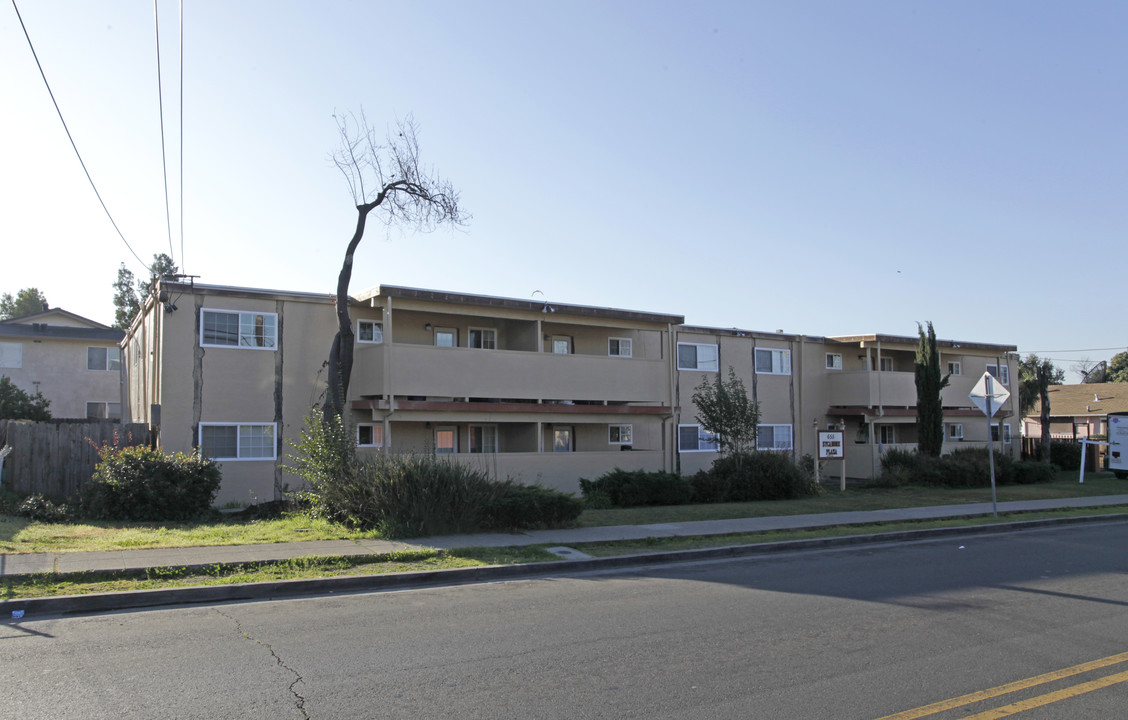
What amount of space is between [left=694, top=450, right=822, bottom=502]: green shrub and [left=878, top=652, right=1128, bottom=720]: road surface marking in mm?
14980

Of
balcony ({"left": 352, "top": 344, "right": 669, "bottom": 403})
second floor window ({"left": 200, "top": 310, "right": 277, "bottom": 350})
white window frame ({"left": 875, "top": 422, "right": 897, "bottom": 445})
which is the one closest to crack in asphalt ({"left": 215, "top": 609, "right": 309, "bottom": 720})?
balcony ({"left": 352, "top": 344, "right": 669, "bottom": 403})

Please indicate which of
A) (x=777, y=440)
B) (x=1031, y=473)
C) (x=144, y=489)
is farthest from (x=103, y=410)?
(x=1031, y=473)

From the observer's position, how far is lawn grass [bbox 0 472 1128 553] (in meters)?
11.9

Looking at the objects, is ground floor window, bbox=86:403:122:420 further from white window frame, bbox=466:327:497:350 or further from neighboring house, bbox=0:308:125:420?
white window frame, bbox=466:327:497:350

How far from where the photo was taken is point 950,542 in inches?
563

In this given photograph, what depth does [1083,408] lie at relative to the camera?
47.8 m

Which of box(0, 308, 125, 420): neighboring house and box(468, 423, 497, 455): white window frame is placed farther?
box(0, 308, 125, 420): neighboring house

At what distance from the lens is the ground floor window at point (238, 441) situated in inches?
792

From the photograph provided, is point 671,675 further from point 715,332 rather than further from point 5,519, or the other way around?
point 715,332

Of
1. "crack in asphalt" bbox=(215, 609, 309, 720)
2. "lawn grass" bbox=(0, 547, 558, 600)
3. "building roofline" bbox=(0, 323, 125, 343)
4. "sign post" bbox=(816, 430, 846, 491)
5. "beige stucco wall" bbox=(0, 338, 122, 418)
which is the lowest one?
"crack in asphalt" bbox=(215, 609, 309, 720)

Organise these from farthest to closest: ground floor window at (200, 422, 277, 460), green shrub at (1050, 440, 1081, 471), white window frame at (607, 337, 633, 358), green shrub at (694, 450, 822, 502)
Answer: green shrub at (1050, 440, 1081, 471) < white window frame at (607, 337, 633, 358) < green shrub at (694, 450, 822, 502) < ground floor window at (200, 422, 277, 460)

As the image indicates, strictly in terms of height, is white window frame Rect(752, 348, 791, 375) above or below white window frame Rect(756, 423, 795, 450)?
above

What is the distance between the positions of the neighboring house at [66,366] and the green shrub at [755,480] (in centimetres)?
2422

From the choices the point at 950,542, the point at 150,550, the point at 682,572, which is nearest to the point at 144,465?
the point at 150,550
